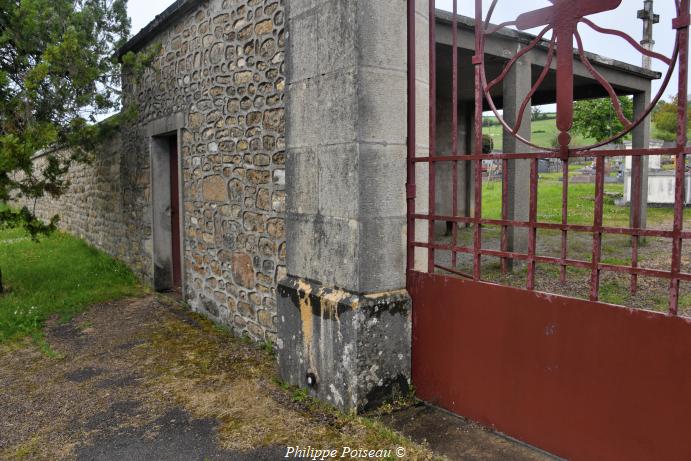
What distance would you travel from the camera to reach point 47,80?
620cm

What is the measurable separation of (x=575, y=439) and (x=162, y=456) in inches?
81.9

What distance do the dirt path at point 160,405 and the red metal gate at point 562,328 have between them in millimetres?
297

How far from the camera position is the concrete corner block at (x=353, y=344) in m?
3.07

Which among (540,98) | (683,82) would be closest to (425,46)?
(683,82)

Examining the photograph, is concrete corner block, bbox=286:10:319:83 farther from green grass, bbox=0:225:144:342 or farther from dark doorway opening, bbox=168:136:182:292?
green grass, bbox=0:225:144:342

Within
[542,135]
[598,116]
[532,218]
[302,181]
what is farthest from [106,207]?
[542,135]

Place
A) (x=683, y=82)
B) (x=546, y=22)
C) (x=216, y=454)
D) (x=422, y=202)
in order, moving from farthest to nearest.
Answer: (x=422, y=202)
(x=216, y=454)
(x=546, y=22)
(x=683, y=82)

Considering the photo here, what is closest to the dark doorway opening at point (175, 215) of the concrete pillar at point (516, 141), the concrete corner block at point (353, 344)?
the concrete corner block at point (353, 344)

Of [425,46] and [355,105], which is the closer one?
[355,105]

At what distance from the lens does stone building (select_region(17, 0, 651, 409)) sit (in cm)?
306

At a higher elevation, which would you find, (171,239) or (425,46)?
(425,46)

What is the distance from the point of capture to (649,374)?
2230mm

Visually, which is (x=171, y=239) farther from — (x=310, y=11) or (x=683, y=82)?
(x=683, y=82)

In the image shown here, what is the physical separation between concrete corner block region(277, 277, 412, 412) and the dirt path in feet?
0.52
